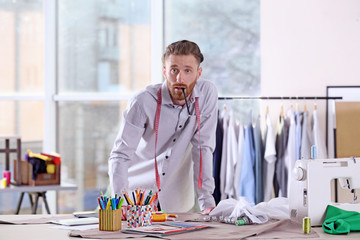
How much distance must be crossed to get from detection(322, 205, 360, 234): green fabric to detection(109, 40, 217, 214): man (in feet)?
2.49

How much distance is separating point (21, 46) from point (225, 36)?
211 centimetres

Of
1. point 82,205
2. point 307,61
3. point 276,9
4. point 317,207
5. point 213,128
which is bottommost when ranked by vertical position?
point 82,205

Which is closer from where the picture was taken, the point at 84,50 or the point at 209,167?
the point at 209,167

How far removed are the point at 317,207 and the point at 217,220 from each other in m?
0.46

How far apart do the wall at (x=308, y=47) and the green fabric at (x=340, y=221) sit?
2.85 metres

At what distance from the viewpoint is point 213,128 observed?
3.56m

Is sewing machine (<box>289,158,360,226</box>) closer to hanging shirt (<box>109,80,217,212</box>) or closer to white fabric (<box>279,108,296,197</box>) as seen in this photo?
hanging shirt (<box>109,80,217,212</box>)

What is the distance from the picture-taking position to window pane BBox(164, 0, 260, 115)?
630cm

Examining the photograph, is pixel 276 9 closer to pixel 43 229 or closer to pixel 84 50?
pixel 84 50

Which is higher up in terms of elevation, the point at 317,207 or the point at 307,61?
the point at 307,61

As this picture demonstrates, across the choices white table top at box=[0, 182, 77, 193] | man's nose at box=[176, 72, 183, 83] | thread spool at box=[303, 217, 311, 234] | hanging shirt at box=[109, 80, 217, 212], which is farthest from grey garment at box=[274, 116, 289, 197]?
thread spool at box=[303, 217, 311, 234]

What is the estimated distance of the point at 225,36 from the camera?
6.40m

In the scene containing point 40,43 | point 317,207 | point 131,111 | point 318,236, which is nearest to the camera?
point 318,236

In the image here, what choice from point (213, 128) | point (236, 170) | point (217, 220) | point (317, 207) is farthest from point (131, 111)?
point (236, 170)
